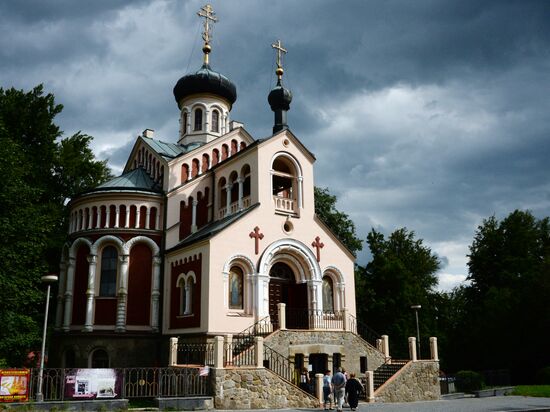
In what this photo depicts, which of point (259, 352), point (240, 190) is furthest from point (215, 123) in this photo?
point (259, 352)

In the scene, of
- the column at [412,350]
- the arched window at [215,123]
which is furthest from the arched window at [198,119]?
the column at [412,350]

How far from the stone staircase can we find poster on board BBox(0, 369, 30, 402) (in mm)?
13420

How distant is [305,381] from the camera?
19609mm

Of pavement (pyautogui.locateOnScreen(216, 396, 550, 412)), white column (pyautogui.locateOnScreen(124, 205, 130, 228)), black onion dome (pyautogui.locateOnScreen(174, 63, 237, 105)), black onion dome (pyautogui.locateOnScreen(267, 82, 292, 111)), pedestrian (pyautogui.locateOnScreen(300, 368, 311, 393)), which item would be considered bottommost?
pavement (pyautogui.locateOnScreen(216, 396, 550, 412))

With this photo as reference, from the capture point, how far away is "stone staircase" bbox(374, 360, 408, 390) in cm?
2202

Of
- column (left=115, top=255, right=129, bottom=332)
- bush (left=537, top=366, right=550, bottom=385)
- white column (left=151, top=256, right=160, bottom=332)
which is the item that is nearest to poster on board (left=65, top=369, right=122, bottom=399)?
column (left=115, top=255, right=129, bottom=332)

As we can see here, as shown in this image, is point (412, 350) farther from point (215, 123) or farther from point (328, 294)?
point (215, 123)

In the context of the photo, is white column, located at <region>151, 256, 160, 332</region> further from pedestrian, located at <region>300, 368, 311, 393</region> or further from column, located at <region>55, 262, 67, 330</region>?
pedestrian, located at <region>300, 368, 311, 393</region>

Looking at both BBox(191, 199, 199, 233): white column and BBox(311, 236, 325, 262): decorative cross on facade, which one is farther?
BBox(191, 199, 199, 233): white column

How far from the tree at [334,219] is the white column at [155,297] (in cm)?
1636

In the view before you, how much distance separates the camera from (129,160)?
34.3 metres

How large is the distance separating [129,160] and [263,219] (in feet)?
46.0

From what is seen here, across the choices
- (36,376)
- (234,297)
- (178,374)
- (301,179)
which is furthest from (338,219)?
(36,376)

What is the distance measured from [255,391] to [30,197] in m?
14.2
